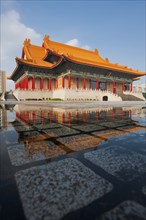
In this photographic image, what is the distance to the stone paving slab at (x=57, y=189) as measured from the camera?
0.94 m

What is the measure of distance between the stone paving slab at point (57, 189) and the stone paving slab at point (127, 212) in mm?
148

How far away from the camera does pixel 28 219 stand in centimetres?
86

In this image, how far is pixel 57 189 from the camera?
1.16 m

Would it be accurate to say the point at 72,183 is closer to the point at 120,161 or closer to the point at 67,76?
the point at 120,161

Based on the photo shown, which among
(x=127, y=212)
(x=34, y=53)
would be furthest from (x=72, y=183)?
(x=34, y=53)

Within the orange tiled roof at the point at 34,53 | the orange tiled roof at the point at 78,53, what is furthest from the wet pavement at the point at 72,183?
the orange tiled roof at the point at 78,53

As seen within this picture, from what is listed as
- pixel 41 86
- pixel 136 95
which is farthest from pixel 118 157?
pixel 136 95

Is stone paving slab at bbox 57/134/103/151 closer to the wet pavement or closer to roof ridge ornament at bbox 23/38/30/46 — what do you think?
the wet pavement

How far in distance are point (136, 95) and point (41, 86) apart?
54.4 ft

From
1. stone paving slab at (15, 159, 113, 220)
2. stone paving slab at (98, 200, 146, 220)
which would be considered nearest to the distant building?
stone paving slab at (15, 159, 113, 220)

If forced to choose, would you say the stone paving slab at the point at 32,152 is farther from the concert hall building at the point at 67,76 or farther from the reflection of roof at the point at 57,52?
the reflection of roof at the point at 57,52

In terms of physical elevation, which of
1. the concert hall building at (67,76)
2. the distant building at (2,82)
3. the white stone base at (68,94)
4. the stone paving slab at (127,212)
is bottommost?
the stone paving slab at (127,212)

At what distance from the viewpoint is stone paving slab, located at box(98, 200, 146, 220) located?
0.88 m

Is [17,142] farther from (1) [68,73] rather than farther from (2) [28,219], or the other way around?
(1) [68,73]
